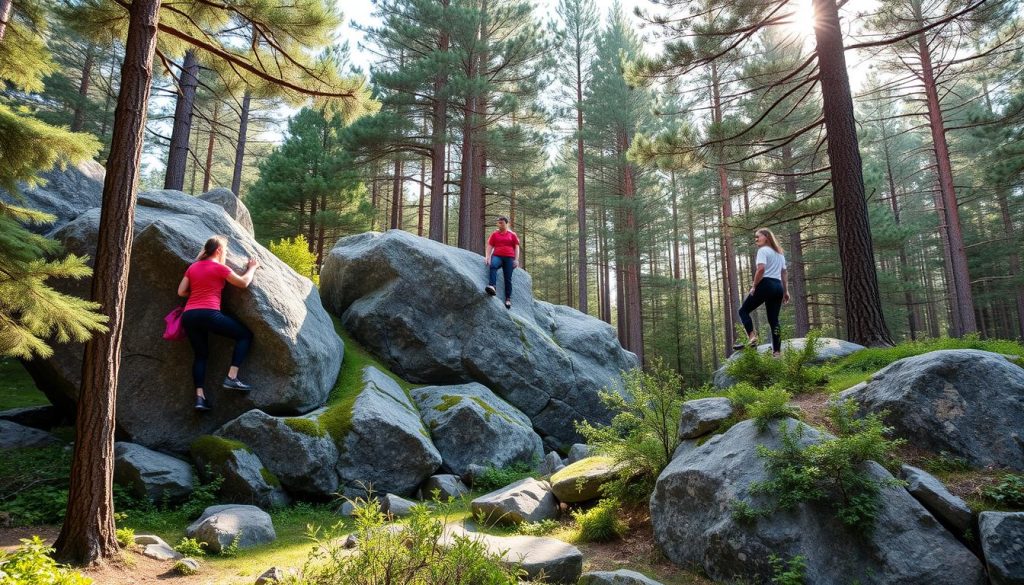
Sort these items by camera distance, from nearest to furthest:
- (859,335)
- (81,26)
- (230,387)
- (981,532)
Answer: (981,532), (81,26), (230,387), (859,335)

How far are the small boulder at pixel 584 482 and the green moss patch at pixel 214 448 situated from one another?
3865 millimetres

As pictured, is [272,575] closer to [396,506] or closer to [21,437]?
[396,506]

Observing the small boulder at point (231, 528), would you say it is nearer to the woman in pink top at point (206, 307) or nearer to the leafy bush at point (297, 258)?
the woman in pink top at point (206, 307)

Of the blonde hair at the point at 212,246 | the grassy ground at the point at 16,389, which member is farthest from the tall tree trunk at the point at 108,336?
the grassy ground at the point at 16,389

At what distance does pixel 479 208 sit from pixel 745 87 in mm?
11446

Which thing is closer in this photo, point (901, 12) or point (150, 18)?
point (150, 18)

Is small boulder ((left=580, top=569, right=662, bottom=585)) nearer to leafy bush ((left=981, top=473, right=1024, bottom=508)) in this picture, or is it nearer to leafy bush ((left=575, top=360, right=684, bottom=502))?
leafy bush ((left=575, top=360, right=684, bottom=502))

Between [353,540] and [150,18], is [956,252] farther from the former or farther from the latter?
[150,18]

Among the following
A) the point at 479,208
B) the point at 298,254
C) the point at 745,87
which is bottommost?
the point at 298,254

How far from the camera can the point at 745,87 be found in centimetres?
1973

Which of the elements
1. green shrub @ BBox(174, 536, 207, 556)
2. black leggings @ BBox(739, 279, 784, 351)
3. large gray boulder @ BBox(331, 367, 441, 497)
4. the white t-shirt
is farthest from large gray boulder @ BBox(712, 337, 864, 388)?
green shrub @ BBox(174, 536, 207, 556)

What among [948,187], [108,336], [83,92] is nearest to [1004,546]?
[108,336]

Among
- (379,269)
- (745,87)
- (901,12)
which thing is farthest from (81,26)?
(745,87)

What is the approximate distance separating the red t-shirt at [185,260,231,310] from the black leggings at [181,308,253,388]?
91 mm
